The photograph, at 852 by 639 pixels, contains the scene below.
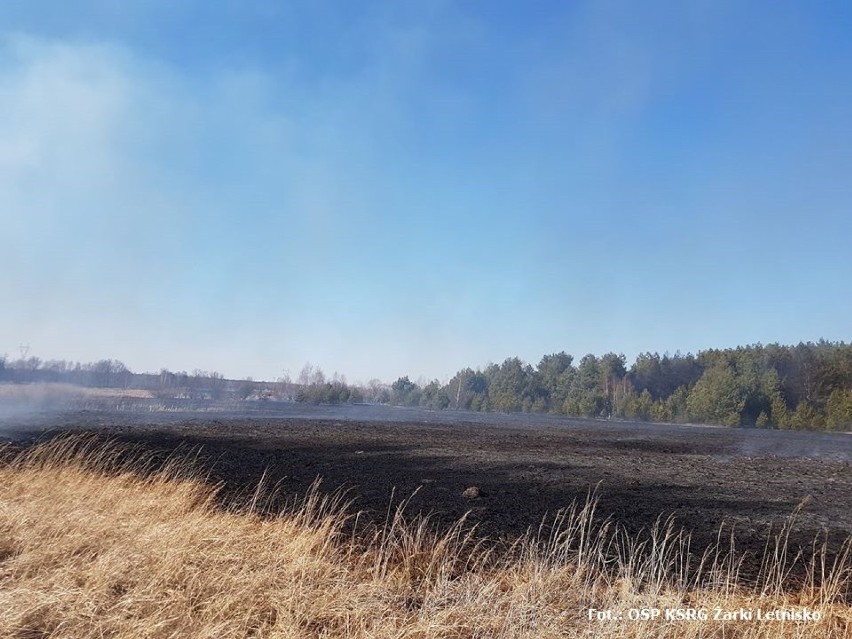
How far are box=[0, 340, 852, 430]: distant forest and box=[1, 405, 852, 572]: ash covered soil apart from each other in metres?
32.2

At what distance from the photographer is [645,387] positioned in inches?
3509

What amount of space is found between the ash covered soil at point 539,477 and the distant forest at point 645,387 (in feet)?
106

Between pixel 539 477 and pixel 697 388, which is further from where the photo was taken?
pixel 697 388

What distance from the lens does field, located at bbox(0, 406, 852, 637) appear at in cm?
432

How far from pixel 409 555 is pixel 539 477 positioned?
9.92 metres

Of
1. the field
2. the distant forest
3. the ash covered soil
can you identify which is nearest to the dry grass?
the field

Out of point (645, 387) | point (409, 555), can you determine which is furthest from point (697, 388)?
point (409, 555)

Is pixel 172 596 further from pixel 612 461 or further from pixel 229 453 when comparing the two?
pixel 612 461

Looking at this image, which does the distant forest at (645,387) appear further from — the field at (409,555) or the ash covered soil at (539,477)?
the field at (409,555)

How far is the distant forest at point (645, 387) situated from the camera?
57.9m

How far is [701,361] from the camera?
85.9m

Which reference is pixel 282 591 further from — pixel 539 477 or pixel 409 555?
pixel 539 477

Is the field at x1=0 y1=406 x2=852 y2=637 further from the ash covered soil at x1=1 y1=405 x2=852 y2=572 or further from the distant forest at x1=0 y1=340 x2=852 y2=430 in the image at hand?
the distant forest at x1=0 y1=340 x2=852 y2=430

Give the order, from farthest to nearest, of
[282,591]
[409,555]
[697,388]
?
[697,388] → [409,555] → [282,591]
